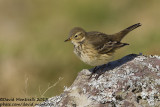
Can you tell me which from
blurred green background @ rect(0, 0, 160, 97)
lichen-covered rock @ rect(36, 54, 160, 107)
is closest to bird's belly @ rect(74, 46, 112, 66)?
lichen-covered rock @ rect(36, 54, 160, 107)

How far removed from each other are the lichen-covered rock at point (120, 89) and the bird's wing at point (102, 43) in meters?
0.89

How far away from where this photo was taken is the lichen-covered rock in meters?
6.29

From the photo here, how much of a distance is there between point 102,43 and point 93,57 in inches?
19.2

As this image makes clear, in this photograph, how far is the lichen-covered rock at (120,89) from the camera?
6293 millimetres

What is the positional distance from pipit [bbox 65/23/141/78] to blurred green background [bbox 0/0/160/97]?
2.72 metres

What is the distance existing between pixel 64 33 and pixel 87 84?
9.25 metres

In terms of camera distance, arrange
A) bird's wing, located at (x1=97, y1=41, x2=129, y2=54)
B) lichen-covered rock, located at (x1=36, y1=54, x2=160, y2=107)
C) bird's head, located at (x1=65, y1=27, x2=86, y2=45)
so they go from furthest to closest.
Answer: bird's head, located at (x1=65, y1=27, x2=86, y2=45) → bird's wing, located at (x1=97, y1=41, x2=129, y2=54) → lichen-covered rock, located at (x1=36, y1=54, x2=160, y2=107)

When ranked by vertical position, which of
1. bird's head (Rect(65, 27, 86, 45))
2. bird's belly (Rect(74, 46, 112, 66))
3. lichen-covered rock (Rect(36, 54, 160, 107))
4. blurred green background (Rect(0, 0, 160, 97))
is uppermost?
blurred green background (Rect(0, 0, 160, 97))

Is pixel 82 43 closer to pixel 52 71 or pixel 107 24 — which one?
pixel 52 71

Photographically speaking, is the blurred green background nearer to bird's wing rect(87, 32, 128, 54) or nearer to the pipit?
the pipit

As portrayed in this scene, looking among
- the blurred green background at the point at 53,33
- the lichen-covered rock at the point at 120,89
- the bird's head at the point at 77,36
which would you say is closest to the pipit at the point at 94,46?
the bird's head at the point at 77,36

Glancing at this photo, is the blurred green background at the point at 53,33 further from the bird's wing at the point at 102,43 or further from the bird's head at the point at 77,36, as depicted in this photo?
the bird's wing at the point at 102,43

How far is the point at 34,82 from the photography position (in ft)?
40.1

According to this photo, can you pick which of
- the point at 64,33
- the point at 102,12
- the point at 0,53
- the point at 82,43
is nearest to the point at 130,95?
the point at 82,43
